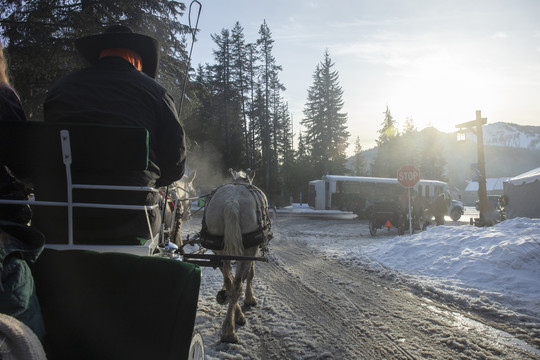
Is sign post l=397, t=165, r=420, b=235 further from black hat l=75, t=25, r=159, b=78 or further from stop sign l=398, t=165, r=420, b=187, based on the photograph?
black hat l=75, t=25, r=159, b=78

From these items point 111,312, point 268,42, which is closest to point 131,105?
point 111,312

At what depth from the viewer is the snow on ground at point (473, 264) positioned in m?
5.12

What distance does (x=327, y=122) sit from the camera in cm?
4838

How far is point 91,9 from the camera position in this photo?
1136cm

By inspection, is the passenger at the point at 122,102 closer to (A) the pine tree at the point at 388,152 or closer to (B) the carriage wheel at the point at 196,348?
(B) the carriage wheel at the point at 196,348

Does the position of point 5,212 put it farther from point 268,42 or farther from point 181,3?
point 268,42

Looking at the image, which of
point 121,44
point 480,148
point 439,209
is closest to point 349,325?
point 121,44

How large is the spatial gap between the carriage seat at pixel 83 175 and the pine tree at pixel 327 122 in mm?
43803

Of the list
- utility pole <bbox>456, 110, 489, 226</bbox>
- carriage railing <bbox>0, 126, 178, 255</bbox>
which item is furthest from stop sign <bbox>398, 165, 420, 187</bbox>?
carriage railing <bbox>0, 126, 178, 255</bbox>

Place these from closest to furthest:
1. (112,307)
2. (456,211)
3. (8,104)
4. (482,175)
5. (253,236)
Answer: (112,307), (8,104), (253,236), (482,175), (456,211)

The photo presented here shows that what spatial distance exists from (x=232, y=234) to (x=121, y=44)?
253 centimetres

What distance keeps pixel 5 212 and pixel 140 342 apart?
3.91 feet

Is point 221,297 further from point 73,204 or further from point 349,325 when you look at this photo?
point 73,204

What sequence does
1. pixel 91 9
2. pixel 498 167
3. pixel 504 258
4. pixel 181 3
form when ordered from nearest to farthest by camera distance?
pixel 504 258, pixel 91 9, pixel 181 3, pixel 498 167
